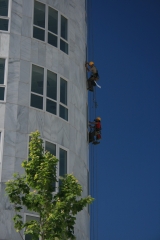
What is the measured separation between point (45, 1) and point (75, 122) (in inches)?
277

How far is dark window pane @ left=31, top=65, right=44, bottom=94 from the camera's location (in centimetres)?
3036

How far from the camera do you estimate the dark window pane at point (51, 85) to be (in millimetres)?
30750

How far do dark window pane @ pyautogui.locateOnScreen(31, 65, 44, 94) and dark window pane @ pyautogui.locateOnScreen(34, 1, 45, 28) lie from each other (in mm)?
2840

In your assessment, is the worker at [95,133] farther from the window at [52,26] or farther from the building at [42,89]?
the window at [52,26]

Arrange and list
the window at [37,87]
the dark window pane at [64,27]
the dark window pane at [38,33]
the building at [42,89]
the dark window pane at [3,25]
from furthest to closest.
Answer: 1. the dark window pane at [64,27]
2. the dark window pane at [38,33]
3. the dark window pane at [3,25]
4. the window at [37,87]
5. the building at [42,89]

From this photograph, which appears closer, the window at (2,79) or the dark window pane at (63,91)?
the window at (2,79)

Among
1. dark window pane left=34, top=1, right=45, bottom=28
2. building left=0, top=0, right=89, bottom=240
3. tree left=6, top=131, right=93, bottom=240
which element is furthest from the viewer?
dark window pane left=34, top=1, right=45, bottom=28

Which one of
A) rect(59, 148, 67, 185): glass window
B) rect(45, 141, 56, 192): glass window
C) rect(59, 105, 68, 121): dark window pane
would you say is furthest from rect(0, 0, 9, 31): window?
rect(59, 148, 67, 185): glass window

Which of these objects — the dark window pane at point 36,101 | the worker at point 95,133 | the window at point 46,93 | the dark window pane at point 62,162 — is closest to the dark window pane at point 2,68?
the window at point 46,93

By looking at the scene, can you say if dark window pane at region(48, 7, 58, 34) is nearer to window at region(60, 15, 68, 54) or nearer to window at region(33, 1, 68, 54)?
window at region(33, 1, 68, 54)

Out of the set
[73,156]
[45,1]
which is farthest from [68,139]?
[45,1]

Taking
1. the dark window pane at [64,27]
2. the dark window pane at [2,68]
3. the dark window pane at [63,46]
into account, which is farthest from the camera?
the dark window pane at [64,27]

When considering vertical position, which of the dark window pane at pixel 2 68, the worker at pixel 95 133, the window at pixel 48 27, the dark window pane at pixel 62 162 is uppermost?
the window at pixel 48 27

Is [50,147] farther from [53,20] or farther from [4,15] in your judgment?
[53,20]
